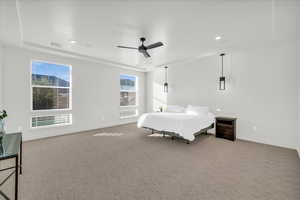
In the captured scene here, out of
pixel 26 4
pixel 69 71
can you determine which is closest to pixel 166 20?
pixel 26 4

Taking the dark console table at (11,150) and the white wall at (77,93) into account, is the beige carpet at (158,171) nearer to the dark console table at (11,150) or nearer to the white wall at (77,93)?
the dark console table at (11,150)

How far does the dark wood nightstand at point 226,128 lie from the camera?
434 cm

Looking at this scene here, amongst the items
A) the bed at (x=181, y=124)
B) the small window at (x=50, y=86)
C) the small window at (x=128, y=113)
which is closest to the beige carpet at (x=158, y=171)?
the bed at (x=181, y=124)

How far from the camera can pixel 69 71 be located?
5.16m

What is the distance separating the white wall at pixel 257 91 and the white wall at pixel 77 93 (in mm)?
3778

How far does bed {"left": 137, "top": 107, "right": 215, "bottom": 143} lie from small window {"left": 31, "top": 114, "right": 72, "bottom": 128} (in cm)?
274

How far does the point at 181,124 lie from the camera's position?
154 inches

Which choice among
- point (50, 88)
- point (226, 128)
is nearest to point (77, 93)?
A: point (50, 88)

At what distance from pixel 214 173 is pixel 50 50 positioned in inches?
213

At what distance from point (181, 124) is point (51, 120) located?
4346mm

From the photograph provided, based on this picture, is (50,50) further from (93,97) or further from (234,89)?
(234,89)

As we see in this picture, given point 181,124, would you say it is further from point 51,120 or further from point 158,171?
point 51,120

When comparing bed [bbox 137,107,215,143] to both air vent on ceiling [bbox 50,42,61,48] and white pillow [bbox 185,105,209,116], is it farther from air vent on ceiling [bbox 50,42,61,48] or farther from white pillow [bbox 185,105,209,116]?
air vent on ceiling [bbox 50,42,61,48]

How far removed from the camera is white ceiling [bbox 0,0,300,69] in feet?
7.37
